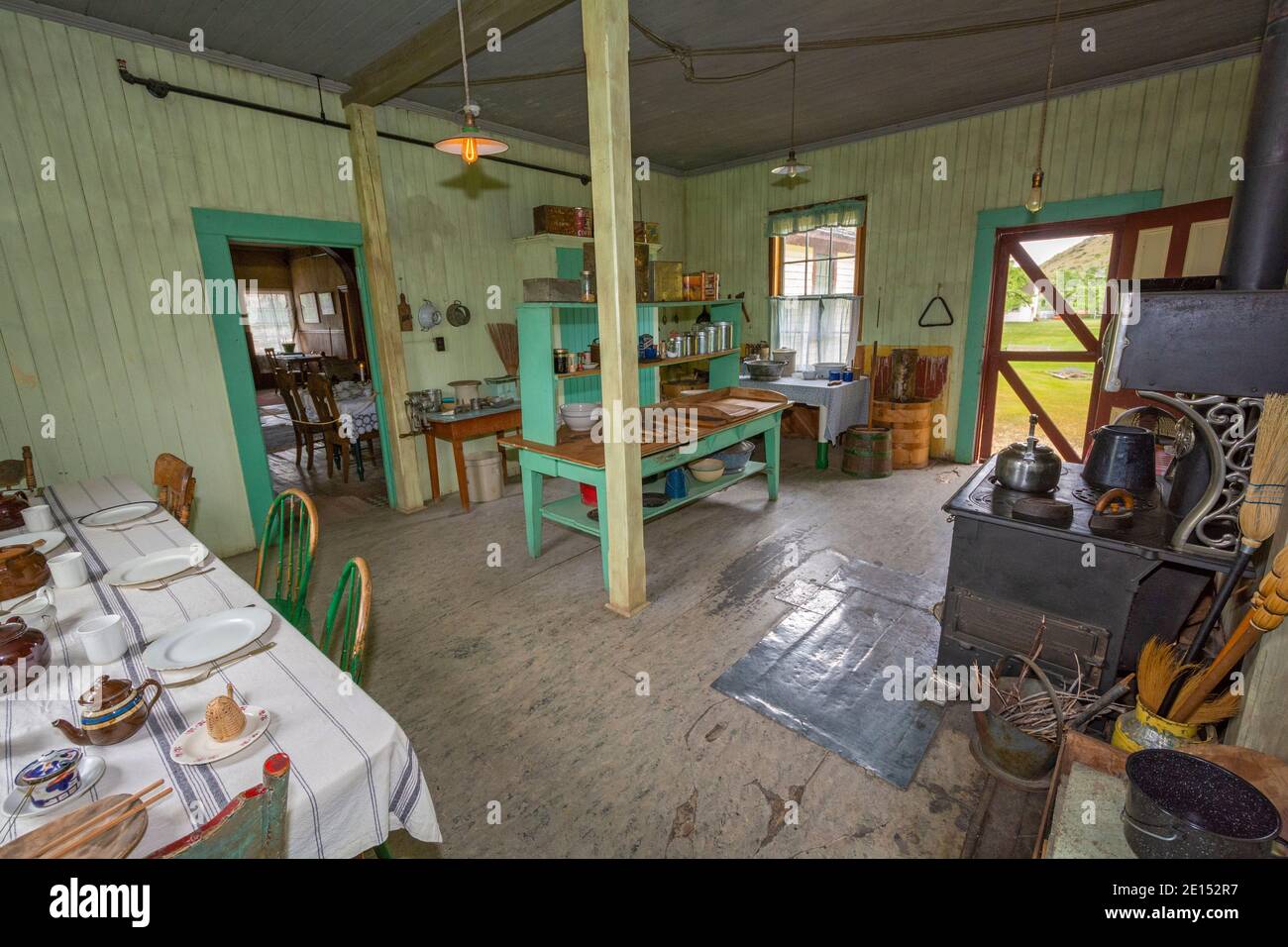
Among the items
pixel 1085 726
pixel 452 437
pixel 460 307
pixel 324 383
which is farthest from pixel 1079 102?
pixel 324 383

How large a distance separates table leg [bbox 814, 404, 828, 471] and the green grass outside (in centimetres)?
168

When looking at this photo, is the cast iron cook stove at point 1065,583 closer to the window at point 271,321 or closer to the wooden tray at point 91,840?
the wooden tray at point 91,840

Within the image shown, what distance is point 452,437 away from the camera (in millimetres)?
4766

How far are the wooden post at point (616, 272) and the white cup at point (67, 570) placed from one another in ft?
6.70

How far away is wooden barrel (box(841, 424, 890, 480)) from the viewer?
216 inches

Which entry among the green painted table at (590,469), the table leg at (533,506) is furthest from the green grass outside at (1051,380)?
the table leg at (533,506)

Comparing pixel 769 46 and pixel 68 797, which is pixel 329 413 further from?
pixel 68 797

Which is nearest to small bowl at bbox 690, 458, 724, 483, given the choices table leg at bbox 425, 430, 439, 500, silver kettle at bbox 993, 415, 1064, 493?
silver kettle at bbox 993, 415, 1064, 493

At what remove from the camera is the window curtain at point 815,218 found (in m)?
6.02

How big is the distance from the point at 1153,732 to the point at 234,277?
5324 mm

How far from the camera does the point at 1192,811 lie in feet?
3.87

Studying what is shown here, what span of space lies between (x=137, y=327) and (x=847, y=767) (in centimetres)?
466

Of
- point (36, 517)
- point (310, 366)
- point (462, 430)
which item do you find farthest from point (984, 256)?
point (310, 366)

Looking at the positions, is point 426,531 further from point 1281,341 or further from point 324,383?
point 1281,341
